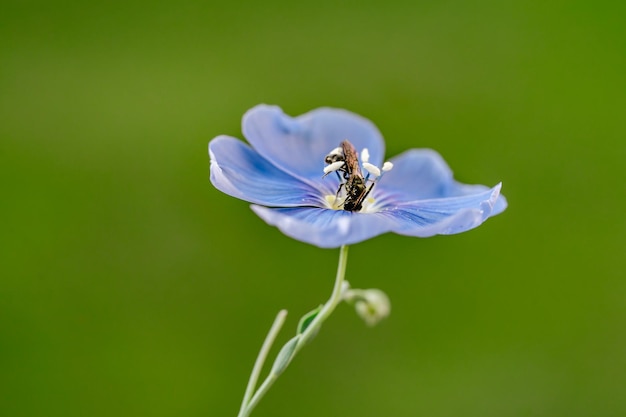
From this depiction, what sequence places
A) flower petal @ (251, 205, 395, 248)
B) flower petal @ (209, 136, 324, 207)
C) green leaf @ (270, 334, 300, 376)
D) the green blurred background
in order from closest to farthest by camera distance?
flower petal @ (251, 205, 395, 248) < green leaf @ (270, 334, 300, 376) < flower petal @ (209, 136, 324, 207) < the green blurred background

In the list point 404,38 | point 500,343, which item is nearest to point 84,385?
point 500,343

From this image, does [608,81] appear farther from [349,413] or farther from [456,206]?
[456,206]

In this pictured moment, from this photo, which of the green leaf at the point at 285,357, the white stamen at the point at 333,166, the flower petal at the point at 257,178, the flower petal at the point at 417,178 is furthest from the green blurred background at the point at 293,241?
the green leaf at the point at 285,357

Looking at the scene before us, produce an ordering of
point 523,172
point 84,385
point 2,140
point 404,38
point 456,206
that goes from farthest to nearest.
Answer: point 404,38 → point 523,172 → point 2,140 → point 84,385 → point 456,206

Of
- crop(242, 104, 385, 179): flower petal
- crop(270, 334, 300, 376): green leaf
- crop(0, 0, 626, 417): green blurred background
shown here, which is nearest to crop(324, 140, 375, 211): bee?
crop(242, 104, 385, 179): flower petal

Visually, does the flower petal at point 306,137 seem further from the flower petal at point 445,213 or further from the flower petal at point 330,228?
the flower petal at point 330,228

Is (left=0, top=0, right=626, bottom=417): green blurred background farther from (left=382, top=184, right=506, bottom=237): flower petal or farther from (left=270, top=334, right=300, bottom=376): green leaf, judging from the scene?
(left=270, top=334, right=300, bottom=376): green leaf

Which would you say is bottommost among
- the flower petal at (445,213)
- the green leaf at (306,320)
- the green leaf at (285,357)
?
the green leaf at (285,357)
